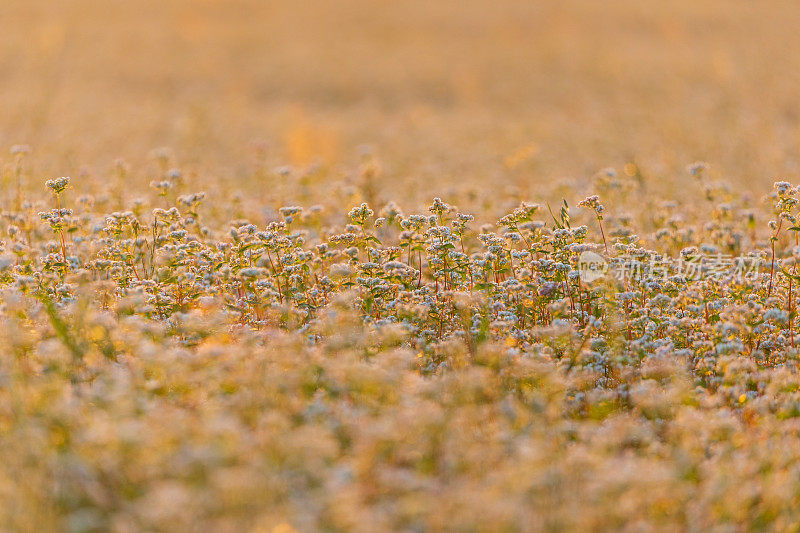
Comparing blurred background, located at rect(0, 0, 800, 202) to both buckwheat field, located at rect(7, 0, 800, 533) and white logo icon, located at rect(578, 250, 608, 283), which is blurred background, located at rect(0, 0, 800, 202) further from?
white logo icon, located at rect(578, 250, 608, 283)

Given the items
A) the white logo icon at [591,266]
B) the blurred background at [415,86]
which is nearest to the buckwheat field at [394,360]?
the white logo icon at [591,266]

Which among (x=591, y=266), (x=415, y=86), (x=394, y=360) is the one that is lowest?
(x=394, y=360)

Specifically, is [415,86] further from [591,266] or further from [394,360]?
[394,360]

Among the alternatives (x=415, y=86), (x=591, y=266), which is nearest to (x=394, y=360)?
(x=591, y=266)

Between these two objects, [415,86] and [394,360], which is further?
[415,86]

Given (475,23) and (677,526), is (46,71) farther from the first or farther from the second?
(677,526)

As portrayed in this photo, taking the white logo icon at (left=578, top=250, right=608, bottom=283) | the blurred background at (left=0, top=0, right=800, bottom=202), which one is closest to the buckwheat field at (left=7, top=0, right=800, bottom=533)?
the white logo icon at (left=578, top=250, right=608, bottom=283)

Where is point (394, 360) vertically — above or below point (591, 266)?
below

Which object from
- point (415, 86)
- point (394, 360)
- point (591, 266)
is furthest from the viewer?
point (415, 86)
